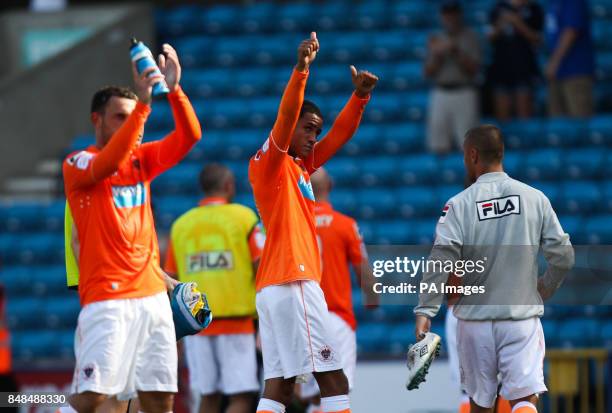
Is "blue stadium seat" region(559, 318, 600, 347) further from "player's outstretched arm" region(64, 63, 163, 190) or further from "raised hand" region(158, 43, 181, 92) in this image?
"player's outstretched arm" region(64, 63, 163, 190)

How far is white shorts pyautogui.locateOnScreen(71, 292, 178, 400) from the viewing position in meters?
6.75

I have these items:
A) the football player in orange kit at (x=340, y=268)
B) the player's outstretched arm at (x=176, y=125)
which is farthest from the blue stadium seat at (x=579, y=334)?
the player's outstretched arm at (x=176, y=125)

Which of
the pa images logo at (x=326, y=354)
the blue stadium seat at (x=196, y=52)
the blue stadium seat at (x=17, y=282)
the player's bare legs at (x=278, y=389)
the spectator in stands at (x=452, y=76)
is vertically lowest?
the player's bare legs at (x=278, y=389)

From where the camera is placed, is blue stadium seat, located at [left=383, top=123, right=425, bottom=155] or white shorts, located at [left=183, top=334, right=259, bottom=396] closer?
white shorts, located at [left=183, top=334, right=259, bottom=396]

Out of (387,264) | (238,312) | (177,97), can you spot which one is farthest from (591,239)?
(177,97)

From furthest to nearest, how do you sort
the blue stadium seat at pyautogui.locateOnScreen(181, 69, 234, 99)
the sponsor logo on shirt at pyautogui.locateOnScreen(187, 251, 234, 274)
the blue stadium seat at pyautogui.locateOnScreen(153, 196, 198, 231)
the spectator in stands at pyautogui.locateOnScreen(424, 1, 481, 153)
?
the blue stadium seat at pyautogui.locateOnScreen(181, 69, 234, 99) < the blue stadium seat at pyautogui.locateOnScreen(153, 196, 198, 231) < the spectator in stands at pyautogui.locateOnScreen(424, 1, 481, 153) < the sponsor logo on shirt at pyautogui.locateOnScreen(187, 251, 234, 274)

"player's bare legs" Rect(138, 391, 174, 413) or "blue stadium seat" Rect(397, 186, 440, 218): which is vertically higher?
"blue stadium seat" Rect(397, 186, 440, 218)

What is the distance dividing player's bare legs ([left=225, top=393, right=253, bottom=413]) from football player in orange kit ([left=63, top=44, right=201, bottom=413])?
93.2 inches

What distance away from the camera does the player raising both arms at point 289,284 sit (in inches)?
277

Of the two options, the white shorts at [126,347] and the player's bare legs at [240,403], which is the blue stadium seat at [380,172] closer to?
the player's bare legs at [240,403]

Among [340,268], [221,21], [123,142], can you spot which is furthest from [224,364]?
[221,21]

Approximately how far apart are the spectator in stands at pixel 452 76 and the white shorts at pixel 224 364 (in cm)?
599

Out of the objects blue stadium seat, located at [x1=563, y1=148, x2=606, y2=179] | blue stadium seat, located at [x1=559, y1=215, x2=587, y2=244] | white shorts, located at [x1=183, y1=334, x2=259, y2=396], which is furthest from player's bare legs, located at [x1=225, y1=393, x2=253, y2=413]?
blue stadium seat, located at [x1=563, y1=148, x2=606, y2=179]

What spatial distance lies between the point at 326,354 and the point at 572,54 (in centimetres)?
863
